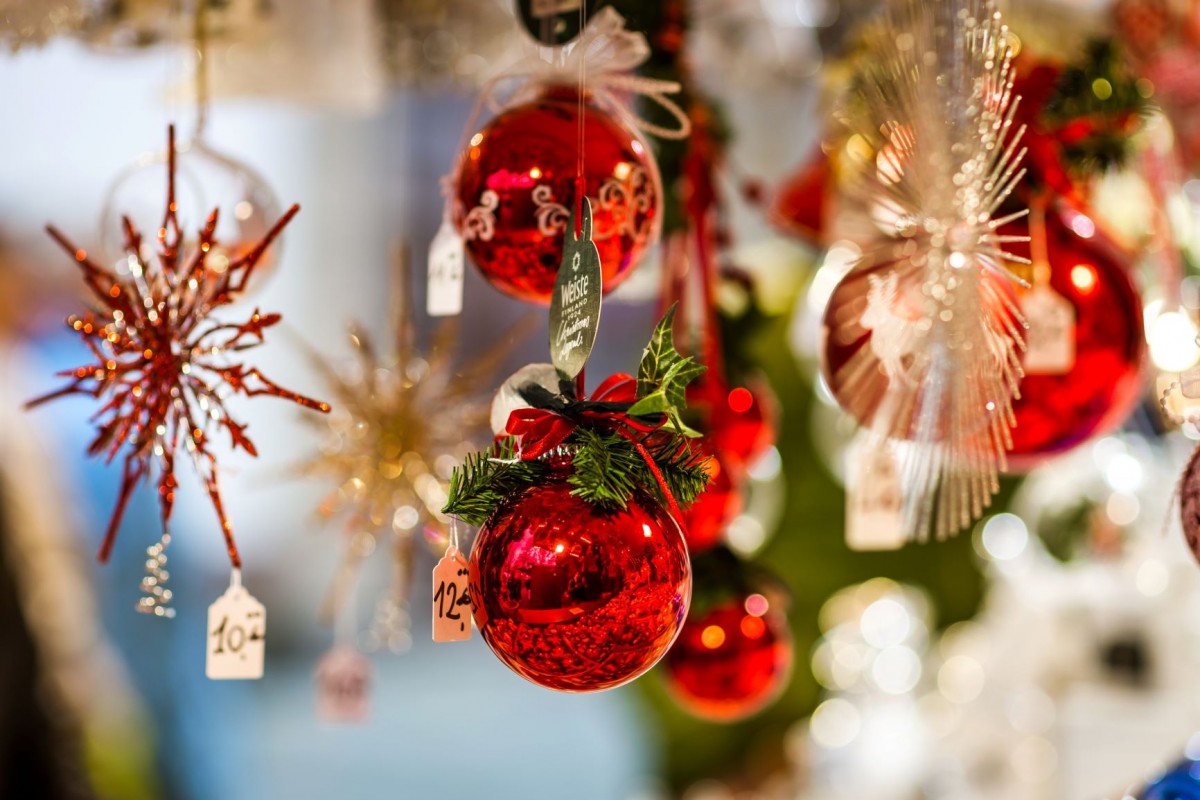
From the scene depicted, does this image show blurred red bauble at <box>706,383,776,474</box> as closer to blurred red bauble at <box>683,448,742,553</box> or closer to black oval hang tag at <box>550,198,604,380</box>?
blurred red bauble at <box>683,448,742,553</box>

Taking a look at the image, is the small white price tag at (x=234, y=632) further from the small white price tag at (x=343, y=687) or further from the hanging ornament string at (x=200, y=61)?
the hanging ornament string at (x=200, y=61)

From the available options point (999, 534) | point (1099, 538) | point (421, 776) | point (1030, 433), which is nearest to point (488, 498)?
point (1030, 433)

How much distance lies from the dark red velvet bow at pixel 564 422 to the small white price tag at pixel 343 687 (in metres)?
0.66

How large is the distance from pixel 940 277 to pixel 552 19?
40cm

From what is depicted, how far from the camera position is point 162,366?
3.32 feet

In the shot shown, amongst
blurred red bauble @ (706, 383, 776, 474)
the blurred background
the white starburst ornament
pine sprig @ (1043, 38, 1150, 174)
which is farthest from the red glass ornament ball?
pine sprig @ (1043, 38, 1150, 174)

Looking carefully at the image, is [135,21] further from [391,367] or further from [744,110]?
[744,110]

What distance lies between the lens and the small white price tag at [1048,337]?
3.46 ft

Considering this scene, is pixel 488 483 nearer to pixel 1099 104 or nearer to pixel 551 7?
pixel 551 7

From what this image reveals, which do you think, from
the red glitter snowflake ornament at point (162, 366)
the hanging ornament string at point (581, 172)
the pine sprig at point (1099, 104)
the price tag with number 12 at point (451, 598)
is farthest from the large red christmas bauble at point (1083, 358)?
the red glitter snowflake ornament at point (162, 366)

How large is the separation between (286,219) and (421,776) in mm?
3660

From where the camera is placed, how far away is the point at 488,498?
0.83 m

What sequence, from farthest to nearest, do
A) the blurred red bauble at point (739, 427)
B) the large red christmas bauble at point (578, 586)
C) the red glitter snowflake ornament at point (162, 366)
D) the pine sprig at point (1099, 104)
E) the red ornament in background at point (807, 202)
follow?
the red ornament in background at point (807, 202), the blurred red bauble at point (739, 427), the pine sprig at point (1099, 104), the red glitter snowflake ornament at point (162, 366), the large red christmas bauble at point (578, 586)

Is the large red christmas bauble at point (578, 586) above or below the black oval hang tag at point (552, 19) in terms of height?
below
